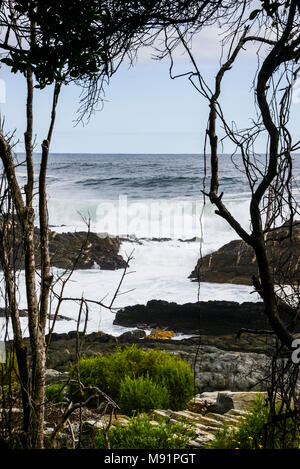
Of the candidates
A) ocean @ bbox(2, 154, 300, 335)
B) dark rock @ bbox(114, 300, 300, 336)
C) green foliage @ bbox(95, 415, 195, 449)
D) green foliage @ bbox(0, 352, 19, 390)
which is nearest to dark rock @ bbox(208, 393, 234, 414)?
green foliage @ bbox(95, 415, 195, 449)

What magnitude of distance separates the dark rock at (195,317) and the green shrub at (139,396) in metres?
8.60

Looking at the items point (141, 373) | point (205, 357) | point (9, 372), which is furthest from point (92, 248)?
point (9, 372)

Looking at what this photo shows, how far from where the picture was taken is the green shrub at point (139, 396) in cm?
523

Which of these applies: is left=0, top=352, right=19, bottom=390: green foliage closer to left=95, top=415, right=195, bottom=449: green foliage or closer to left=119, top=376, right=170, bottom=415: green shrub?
left=95, top=415, right=195, bottom=449: green foliage

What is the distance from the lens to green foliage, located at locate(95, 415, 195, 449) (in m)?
3.67

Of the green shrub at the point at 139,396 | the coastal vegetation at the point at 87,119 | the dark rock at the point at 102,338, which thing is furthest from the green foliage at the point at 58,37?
the dark rock at the point at 102,338

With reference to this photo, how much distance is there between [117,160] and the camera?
185 ft

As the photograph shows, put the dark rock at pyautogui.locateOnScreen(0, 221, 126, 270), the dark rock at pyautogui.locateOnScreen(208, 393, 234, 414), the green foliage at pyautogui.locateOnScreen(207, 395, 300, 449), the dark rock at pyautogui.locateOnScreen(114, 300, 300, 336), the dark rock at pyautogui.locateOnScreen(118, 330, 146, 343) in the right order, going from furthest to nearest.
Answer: the dark rock at pyautogui.locateOnScreen(0, 221, 126, 270)
the dark rock at pyautogui.locateOnScreen(114, 300, 300, 336)
the dark rock at pyautogui.locateOnScreen(118, 330, 146, 343)
the dark rock at pyautogui.locateOnScreen(208, 393, 234, 414)
the green foliage at pyautogui.locateOnScreen(207, 395, 300, 449)

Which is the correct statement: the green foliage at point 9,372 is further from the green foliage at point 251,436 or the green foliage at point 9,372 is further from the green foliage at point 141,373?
the green foliage at point 251,436

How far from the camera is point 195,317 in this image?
14.7m

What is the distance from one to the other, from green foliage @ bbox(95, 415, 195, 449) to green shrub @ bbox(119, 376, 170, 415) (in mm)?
1279

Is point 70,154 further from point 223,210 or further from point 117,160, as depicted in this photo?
point 223,210

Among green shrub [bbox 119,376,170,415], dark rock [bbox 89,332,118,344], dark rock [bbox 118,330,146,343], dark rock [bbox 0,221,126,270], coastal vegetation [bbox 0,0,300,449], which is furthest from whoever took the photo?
dark rock [bbox 0,221,126,270]
